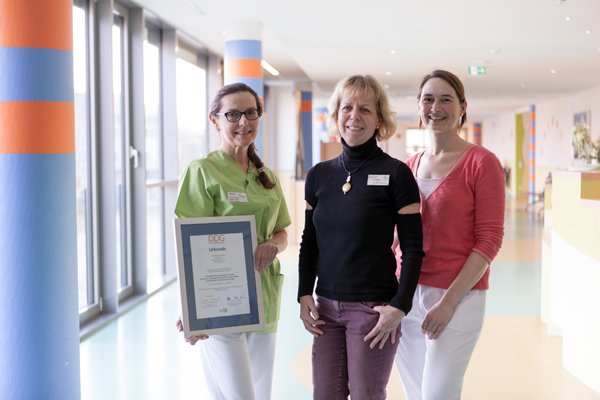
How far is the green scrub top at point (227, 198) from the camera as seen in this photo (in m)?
2.21

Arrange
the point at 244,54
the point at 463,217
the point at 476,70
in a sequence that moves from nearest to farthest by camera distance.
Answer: the point at 463,217 → the point at 244,54 → the point at 476,70

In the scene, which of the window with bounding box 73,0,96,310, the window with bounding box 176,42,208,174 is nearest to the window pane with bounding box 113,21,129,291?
the window with bounding box 73,0,96,310

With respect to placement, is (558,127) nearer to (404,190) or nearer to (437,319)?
(437,319)

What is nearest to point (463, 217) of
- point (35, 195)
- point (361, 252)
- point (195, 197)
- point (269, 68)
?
point (361, 252)

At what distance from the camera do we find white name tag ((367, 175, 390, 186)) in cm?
194

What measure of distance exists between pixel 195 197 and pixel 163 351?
2753 mm

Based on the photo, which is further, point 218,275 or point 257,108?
point 257,108

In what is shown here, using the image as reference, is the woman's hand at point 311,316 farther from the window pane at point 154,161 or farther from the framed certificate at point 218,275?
the window pane at point 154,161

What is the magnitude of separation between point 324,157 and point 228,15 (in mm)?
3462

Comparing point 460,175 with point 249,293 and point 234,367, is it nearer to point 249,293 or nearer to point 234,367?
point 249,293

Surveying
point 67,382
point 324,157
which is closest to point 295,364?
point 67,382

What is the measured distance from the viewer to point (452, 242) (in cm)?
215

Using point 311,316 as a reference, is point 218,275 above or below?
above

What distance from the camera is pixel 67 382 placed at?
2.90 meters
